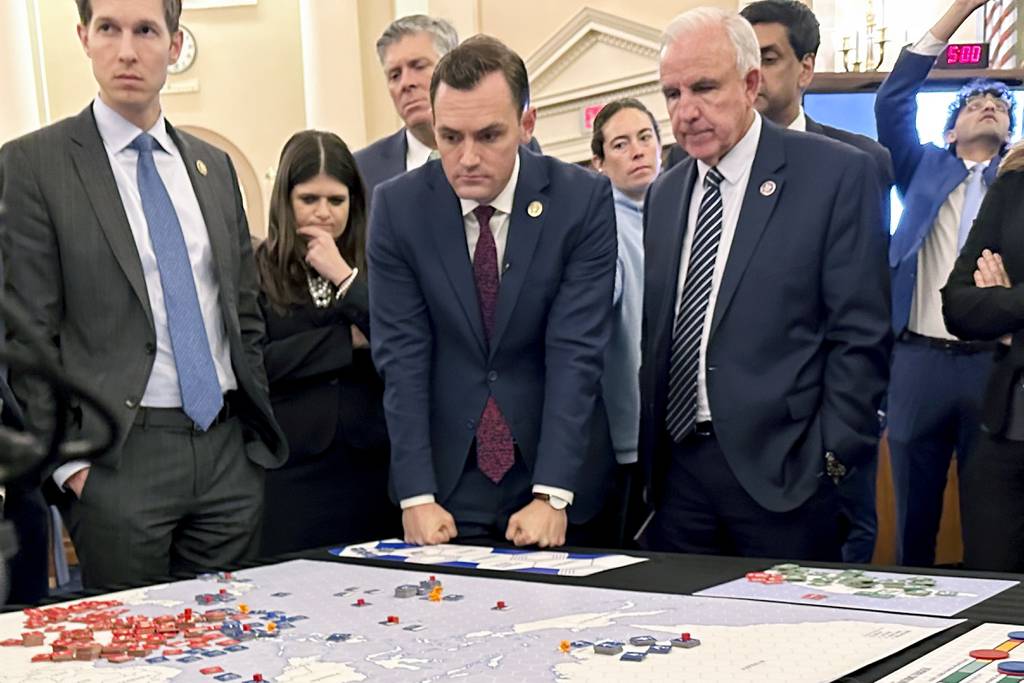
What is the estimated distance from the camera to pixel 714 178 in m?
2.71

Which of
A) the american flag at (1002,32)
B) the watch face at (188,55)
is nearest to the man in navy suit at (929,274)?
the american flag at (1002,32)

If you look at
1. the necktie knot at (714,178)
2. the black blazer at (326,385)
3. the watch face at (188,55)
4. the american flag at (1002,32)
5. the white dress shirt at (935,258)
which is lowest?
the black blazer at (326,385)

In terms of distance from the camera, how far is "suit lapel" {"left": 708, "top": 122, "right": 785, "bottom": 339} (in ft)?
8.51

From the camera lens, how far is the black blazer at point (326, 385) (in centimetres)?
294

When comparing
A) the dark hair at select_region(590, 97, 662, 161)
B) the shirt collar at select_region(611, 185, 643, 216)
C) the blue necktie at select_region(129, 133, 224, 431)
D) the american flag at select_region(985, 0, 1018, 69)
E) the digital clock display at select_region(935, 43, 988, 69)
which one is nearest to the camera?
the blue necktie at select_region(129, 133, 224, 431)

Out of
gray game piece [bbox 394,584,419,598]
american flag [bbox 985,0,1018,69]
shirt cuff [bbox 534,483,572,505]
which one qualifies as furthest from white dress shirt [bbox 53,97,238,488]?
american flag [bbox 985,0,1018,69]

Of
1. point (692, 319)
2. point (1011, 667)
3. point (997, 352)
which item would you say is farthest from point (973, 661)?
point (997, 352)

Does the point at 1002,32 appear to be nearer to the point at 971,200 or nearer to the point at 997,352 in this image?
the point at 971,200

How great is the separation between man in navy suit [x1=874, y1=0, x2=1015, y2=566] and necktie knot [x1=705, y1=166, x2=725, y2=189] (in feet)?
3.45

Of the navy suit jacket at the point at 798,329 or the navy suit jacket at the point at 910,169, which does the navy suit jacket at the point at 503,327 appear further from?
the navy suit jacket at the point at 910,169

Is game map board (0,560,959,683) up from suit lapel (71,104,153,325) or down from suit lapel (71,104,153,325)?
down

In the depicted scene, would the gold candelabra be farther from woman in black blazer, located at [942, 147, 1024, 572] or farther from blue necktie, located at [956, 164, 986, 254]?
woman in black blazer, located at [942, 147, 1024, 572]

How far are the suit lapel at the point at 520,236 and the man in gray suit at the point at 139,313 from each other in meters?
0.57

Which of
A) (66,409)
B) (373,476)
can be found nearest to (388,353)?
(373,476)
